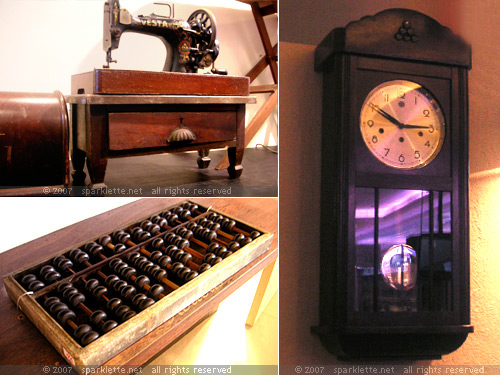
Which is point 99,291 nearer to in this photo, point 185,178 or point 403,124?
point 185,178

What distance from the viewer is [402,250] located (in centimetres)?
85

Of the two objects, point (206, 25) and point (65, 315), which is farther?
point (206, 25)

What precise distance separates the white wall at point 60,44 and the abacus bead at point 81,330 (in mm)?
794

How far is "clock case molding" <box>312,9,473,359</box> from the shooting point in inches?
31.8

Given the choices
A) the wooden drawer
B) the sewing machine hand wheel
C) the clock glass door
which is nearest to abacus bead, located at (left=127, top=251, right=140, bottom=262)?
the wooden drawer

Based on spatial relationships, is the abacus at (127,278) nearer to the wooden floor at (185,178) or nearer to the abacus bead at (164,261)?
the abacus bead at (164,261)

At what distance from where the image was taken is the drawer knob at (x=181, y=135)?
40.8 inches

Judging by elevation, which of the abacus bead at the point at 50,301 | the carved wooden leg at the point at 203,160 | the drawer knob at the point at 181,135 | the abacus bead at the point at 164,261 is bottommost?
the abacus bead at the point at 50,301

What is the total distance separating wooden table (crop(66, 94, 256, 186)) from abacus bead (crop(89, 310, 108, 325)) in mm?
452

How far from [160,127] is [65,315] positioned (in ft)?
1.92

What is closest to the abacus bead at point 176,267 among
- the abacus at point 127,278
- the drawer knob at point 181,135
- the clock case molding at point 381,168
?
the abacus at point 127,278

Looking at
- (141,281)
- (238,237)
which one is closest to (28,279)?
(141,281)

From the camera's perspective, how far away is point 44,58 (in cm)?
110

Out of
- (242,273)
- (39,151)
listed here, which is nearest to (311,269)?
(242,273)
